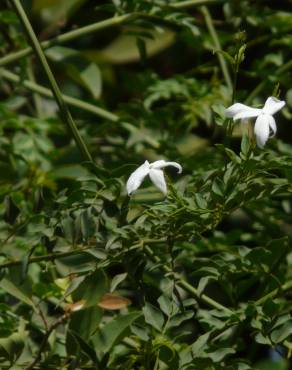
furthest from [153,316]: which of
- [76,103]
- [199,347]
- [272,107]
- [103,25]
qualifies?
[76,103]

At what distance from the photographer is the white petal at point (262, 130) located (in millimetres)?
1191

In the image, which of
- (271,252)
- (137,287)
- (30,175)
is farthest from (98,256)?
(30,175)

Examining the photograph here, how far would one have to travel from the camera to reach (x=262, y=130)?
119 centimetres

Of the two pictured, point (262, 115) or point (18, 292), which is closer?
point (262, 115)

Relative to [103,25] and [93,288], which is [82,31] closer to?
[103,25]

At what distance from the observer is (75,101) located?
1.96 m

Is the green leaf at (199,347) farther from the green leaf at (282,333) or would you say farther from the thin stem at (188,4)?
the thin stem at (188,4)

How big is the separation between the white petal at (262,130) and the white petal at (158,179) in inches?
4.4

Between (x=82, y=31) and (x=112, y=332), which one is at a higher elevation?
(x=82, y=31)

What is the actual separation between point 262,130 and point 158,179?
0.13 m

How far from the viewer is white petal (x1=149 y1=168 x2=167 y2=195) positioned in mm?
1212

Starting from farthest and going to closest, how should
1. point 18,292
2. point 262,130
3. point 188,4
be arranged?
point 188,4
point 18,292
point 262,130

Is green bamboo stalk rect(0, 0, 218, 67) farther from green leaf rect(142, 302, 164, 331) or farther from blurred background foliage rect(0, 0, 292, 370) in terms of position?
green leaf rect(142, 302, 164, 331)

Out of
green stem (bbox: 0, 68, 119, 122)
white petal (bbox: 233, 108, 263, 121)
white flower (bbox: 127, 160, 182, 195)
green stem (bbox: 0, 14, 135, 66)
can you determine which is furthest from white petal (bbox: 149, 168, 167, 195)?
green stem (bbox: 0, 68, 119, 122)
